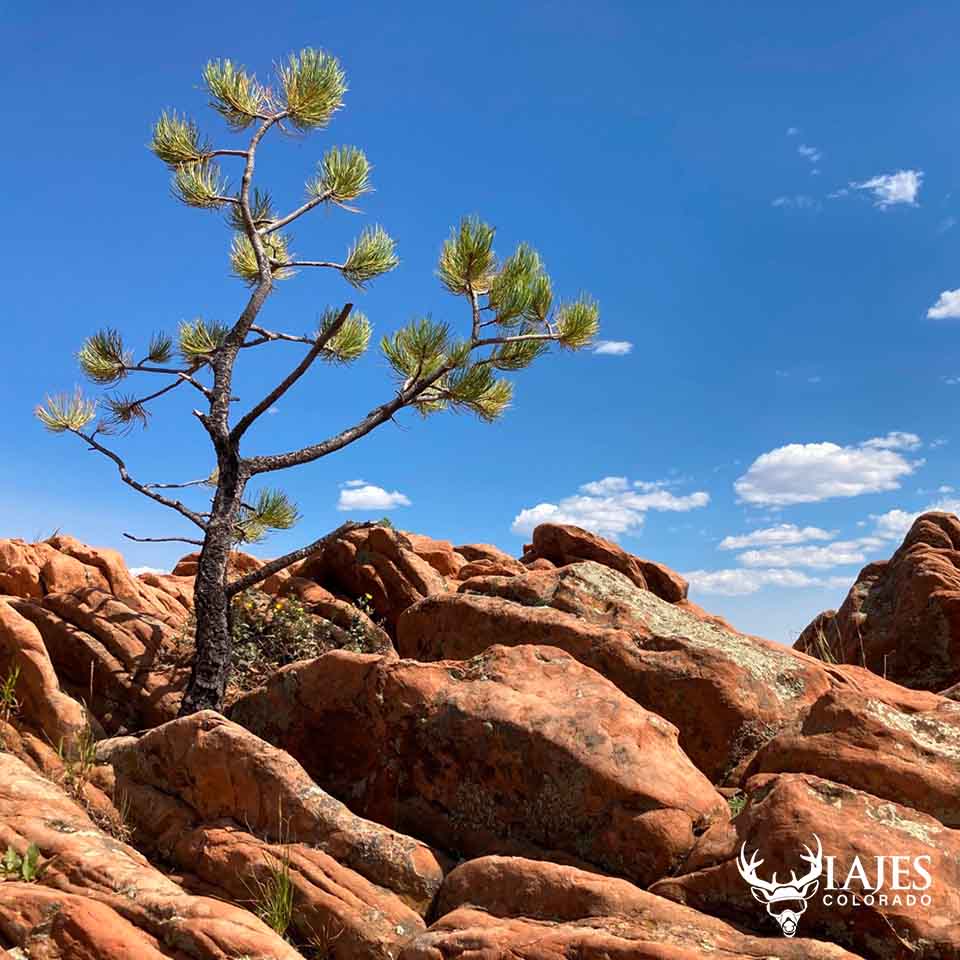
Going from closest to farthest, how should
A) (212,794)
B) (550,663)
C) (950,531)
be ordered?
1. (212,794)
2. (550,663)
3. (950,531)

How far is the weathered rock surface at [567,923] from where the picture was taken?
5.55 m

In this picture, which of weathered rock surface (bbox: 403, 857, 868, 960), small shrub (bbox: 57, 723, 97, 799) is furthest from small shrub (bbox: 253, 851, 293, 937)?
small shrub (bbox: 57, 723, 97, 799)

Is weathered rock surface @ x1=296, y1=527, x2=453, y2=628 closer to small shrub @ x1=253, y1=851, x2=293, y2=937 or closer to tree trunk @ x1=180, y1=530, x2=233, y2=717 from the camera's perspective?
tree trunk @ x1=180, y1=530, x2=233, y2=717

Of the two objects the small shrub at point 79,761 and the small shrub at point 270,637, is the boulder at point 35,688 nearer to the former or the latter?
the small shrub at point 79,761

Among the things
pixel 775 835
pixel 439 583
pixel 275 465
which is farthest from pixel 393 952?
pixel 439 583

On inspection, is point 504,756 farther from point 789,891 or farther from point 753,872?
point 789,891

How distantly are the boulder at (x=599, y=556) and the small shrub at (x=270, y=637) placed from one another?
9.15 meters

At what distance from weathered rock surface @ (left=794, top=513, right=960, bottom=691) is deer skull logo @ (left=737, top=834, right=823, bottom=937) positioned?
10.4m

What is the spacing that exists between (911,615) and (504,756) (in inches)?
529

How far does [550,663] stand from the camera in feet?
29.5

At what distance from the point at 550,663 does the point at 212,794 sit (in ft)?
11.3

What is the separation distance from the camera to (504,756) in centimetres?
793

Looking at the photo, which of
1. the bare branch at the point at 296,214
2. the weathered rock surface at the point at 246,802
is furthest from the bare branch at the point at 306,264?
the weathered rock surface at the point at 246,802

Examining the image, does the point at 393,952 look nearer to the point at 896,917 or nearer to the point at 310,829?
the point at 310,829
